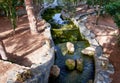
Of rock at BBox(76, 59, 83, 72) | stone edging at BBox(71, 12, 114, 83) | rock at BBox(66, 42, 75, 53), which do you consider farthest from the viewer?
rock at BBox(66, 42, 75, 53)

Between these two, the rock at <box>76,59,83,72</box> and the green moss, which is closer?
the green moss

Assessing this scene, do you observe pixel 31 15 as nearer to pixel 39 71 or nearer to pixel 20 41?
pixel 20 41

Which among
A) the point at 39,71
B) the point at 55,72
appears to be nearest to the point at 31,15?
the point at 55,72

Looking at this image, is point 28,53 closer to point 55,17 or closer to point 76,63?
point 76,63

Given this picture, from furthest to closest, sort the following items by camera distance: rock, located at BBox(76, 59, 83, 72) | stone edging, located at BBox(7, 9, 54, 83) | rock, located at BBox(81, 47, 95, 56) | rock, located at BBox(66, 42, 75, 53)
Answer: rock, located at BBox(66, 42, 75, 53), rock, located at BBox(81, 47, 95, 56), rock, located at BBox(76, 59, 83, 72), stone edging, located at BBox(7, 9, 54, 83)

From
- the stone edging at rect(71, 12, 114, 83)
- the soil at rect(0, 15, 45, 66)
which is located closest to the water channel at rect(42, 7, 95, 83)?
the stone edging at rect(71, 12, 114, 83)

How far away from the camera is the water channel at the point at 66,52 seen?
15406 millimetres

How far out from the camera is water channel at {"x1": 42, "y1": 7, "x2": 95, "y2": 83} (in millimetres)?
15406

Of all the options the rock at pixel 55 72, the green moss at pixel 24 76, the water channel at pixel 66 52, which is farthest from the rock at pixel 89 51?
the green moss at pixel 24 76

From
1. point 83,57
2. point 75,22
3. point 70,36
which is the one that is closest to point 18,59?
point 83,57

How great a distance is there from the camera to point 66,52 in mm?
18641

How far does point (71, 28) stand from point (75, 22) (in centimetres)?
169

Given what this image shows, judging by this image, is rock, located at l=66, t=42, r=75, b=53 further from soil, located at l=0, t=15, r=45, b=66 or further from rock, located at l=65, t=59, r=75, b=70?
soil, located at l=0, t=15, r=45, b=66

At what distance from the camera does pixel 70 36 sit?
21.6m
